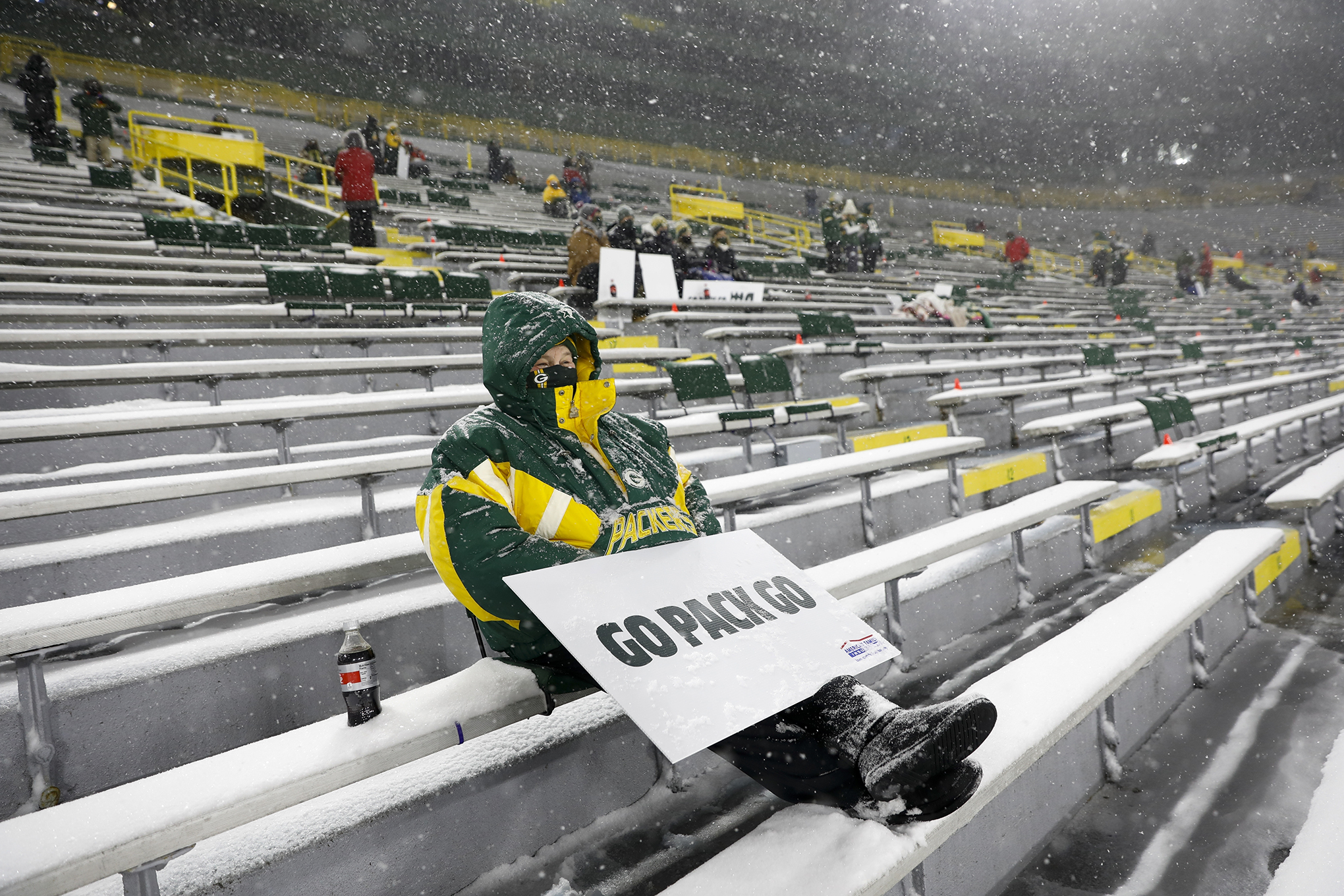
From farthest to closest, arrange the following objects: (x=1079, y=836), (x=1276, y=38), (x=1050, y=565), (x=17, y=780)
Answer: (x=1276, y=38) < (x=1050, y=565) < (x=1079, y=836) < (x=17, y=780)

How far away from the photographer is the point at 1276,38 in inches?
830

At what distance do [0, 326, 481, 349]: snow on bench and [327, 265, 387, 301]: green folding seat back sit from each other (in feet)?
2.84

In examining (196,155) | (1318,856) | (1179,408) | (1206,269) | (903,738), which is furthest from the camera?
(1206,269)

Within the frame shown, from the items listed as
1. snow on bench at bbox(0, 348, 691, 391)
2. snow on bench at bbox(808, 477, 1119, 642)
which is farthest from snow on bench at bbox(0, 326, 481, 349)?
snow on bench at bbox(808, 477, 1119, 642)

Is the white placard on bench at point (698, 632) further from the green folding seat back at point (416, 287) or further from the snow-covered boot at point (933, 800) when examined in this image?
the green folding seat back at point (416, 287)

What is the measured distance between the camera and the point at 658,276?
6.65 metres

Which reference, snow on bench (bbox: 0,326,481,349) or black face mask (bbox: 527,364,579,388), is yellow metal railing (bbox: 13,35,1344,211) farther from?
black face mask (bbox: 527,364,579,388)

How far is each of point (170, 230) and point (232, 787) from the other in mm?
6719

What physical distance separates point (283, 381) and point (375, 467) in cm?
210

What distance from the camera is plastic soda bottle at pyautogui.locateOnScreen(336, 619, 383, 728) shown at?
1.19 m

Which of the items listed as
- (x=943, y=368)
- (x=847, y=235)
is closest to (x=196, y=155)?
(x=847, y=235)

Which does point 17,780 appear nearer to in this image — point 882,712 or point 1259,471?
point 882,712

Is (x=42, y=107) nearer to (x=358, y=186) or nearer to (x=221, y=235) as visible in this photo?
(x=358, y=186)

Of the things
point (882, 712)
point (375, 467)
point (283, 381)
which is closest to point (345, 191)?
point (283, 381)
